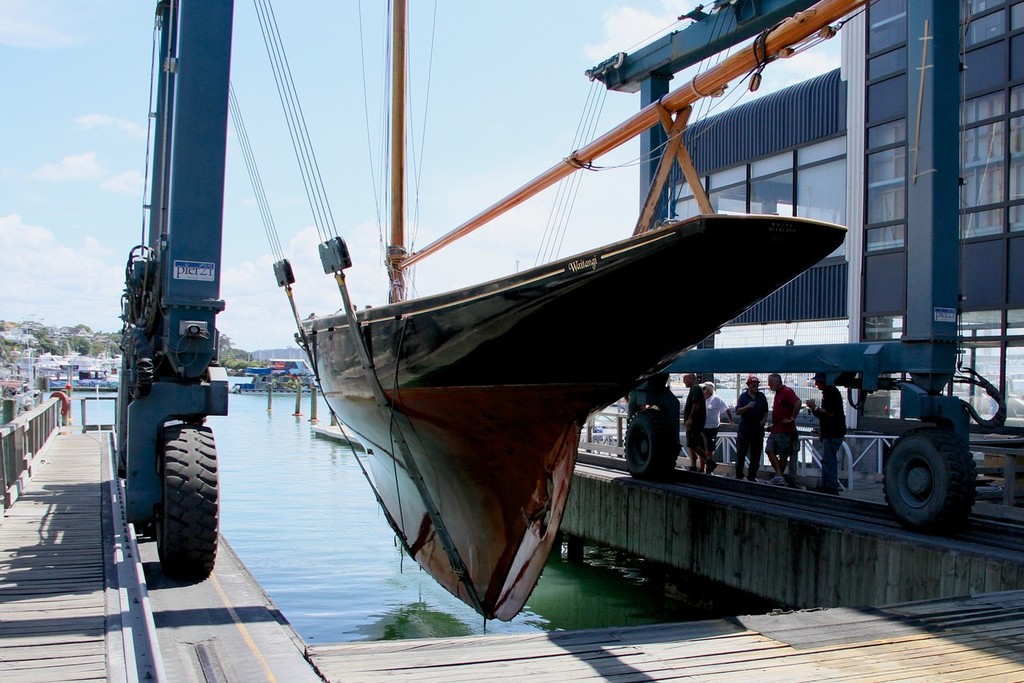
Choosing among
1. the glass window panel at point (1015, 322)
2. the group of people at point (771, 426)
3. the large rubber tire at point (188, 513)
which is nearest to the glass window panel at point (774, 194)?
the glass window panel at point (1015, 322)

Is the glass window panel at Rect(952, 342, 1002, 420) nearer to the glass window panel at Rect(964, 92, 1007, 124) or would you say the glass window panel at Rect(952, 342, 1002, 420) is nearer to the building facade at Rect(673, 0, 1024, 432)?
the building facade at Rect(673, 0, 1024, 432)

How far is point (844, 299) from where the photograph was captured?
55.3ft

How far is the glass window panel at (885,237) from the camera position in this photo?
1545 centimetres

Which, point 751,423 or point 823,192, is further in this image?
point 823,192

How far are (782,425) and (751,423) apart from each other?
555 millimetres

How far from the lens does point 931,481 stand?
7926 millimetres

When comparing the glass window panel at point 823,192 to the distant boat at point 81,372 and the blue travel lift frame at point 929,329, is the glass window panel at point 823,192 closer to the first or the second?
the blue travel lift frame at point 929,329

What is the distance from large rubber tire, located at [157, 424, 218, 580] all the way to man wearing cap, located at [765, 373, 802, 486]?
684 centimetres

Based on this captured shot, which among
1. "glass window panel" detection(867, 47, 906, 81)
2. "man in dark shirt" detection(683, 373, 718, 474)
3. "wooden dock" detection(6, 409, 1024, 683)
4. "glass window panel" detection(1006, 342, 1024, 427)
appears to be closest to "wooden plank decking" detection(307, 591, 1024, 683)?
"wooden dock" detection(6, 409, 1024, 683)

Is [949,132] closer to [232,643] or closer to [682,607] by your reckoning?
[682,607]

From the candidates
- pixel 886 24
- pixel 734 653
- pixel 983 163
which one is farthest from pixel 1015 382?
pixel 734 653

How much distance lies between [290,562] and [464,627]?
4142 millimetres

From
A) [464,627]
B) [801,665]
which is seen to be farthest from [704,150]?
[801,665]

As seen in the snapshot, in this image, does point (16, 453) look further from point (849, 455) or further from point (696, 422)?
point (849, 455)
